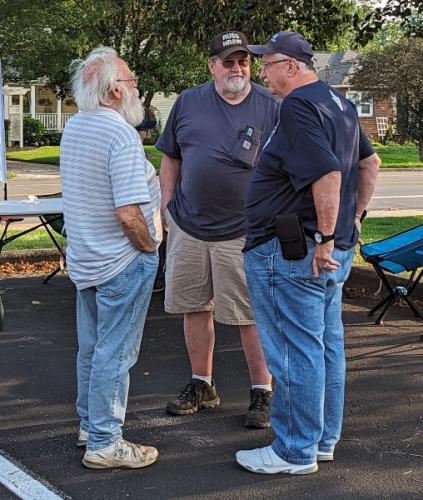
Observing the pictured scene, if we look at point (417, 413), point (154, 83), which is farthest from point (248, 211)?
point (154, 83)

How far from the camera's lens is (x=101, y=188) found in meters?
4.05

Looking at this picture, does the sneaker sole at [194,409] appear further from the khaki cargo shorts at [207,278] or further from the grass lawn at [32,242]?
the grass lawn at [32,242]

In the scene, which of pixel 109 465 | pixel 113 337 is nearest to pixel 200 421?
pixel 109 465

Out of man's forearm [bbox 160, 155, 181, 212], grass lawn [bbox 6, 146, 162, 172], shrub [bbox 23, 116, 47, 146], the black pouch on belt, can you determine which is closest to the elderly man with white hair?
the black pouch on belt

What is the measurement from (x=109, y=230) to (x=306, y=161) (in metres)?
0.95

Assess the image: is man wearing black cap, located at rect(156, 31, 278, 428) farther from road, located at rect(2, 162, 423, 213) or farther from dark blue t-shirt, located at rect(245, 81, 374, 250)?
road, located at rect(2, 162, 423, 213)

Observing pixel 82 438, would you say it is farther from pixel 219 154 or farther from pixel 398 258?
pixel 398 258

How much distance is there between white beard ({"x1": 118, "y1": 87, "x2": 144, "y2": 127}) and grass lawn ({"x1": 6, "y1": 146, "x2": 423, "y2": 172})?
970 inches

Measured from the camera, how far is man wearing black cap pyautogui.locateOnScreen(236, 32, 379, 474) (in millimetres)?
3912

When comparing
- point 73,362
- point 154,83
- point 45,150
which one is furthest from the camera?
point 45,150

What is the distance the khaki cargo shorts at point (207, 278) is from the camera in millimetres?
4980

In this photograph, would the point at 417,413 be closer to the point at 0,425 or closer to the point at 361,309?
the point at 0,425

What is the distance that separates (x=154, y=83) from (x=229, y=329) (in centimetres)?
2631

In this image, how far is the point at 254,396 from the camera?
4.99 meters
